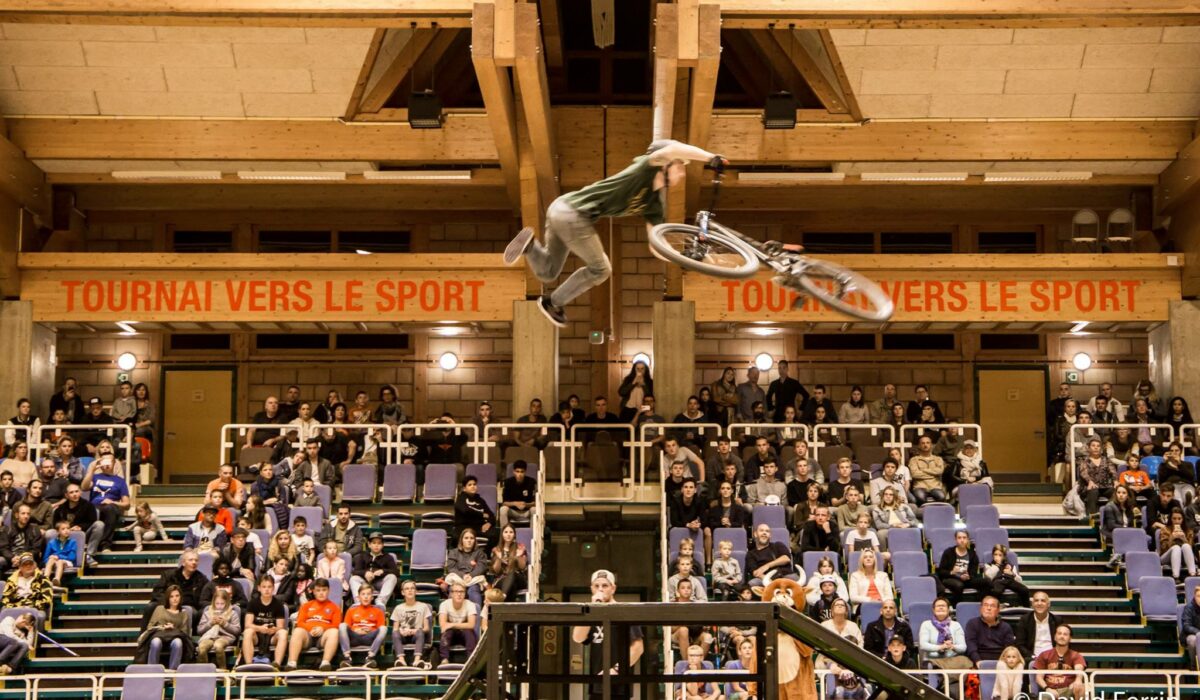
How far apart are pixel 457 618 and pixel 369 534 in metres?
3.00

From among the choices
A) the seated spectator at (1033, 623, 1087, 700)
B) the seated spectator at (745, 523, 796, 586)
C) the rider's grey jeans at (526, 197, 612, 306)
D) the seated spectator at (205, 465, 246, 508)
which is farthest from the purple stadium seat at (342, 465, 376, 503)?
the rider's grey jeans at (526, 197, 612, 306)

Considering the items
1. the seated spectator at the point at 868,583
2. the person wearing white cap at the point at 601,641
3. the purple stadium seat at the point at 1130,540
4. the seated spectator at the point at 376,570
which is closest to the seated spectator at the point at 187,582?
the seated spectator at the point at 376,570

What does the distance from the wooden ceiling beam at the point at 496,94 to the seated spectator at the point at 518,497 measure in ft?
12.4

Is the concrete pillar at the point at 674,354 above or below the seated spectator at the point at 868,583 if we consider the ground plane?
above

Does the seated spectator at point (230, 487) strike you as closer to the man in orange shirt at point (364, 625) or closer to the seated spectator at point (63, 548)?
the seated spectator at point (63, 548)

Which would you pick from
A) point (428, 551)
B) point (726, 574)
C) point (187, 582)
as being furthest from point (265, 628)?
point (726, 574)

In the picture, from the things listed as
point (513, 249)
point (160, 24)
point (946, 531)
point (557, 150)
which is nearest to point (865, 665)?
point (513, 249)

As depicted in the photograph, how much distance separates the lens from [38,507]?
16.6 m

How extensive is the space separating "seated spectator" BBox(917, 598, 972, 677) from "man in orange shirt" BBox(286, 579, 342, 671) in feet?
18.2

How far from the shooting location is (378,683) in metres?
14.4

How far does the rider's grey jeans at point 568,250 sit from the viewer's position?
29.1 ft

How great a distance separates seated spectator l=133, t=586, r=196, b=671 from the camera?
14.3 meters

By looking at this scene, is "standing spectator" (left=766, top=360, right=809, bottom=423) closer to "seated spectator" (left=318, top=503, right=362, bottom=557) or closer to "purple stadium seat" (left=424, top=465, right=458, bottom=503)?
"purple stadium seat" (left=424, top=465, right=458, bottom=503)

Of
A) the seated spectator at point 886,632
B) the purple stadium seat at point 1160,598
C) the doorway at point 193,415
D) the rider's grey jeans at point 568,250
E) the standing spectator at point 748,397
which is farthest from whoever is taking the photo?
the doorway at point 193,415
